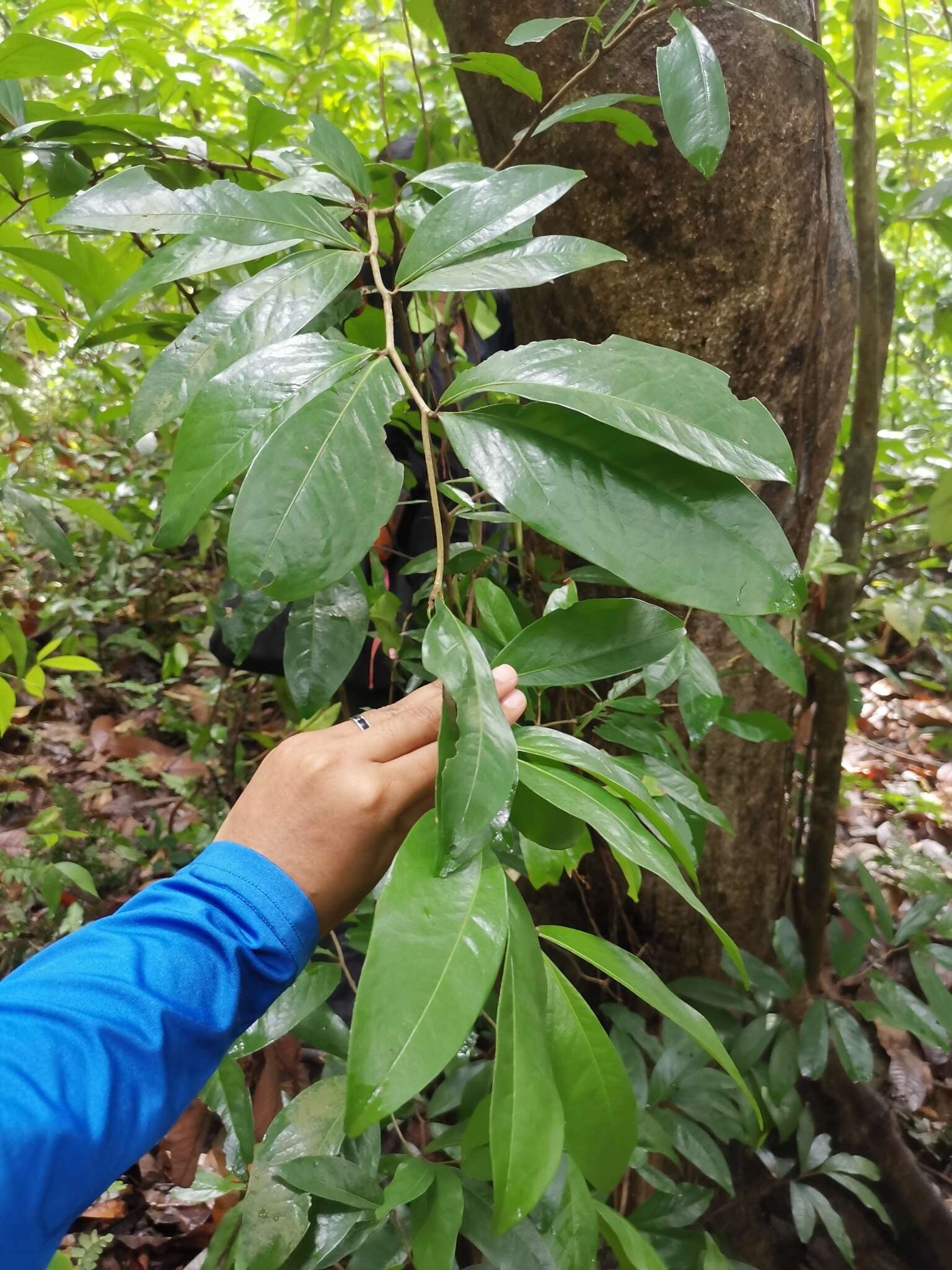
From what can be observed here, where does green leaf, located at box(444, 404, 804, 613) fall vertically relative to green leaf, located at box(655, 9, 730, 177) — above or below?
below

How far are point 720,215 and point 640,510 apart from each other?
0.57m

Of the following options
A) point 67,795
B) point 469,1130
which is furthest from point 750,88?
point 67,795

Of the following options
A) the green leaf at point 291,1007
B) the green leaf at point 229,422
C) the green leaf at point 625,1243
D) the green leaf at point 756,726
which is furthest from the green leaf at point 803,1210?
the green leaf at point 229,422

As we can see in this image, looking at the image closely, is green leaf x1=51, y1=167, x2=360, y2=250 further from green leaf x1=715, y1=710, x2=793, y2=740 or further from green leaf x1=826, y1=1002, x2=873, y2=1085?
green leaf x1=826, y1=1002, x2=873, y2=1085

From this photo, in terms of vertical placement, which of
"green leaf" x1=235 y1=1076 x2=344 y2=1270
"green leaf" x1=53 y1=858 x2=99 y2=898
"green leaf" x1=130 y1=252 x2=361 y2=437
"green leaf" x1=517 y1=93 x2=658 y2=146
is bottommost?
"green leaf" x1=53 y1=858 x2=99 y2=898

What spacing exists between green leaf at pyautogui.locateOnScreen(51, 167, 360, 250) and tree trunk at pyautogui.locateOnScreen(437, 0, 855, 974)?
0.43 metres

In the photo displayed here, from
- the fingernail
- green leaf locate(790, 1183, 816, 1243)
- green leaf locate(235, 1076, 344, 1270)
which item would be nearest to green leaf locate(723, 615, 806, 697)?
the fingernail

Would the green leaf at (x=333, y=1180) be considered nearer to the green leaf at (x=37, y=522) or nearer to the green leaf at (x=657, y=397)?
the green leaf at (x=657, y=397)

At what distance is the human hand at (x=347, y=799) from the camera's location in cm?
45

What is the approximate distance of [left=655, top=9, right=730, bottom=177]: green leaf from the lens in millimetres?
502

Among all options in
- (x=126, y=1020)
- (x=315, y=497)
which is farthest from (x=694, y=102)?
(x=126, y=1020)

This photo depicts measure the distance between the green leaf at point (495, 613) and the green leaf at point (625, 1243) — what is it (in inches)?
17.4

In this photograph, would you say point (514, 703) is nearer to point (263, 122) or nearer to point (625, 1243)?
point (625, 1243)

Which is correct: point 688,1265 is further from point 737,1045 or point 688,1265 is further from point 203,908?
point 203,908
